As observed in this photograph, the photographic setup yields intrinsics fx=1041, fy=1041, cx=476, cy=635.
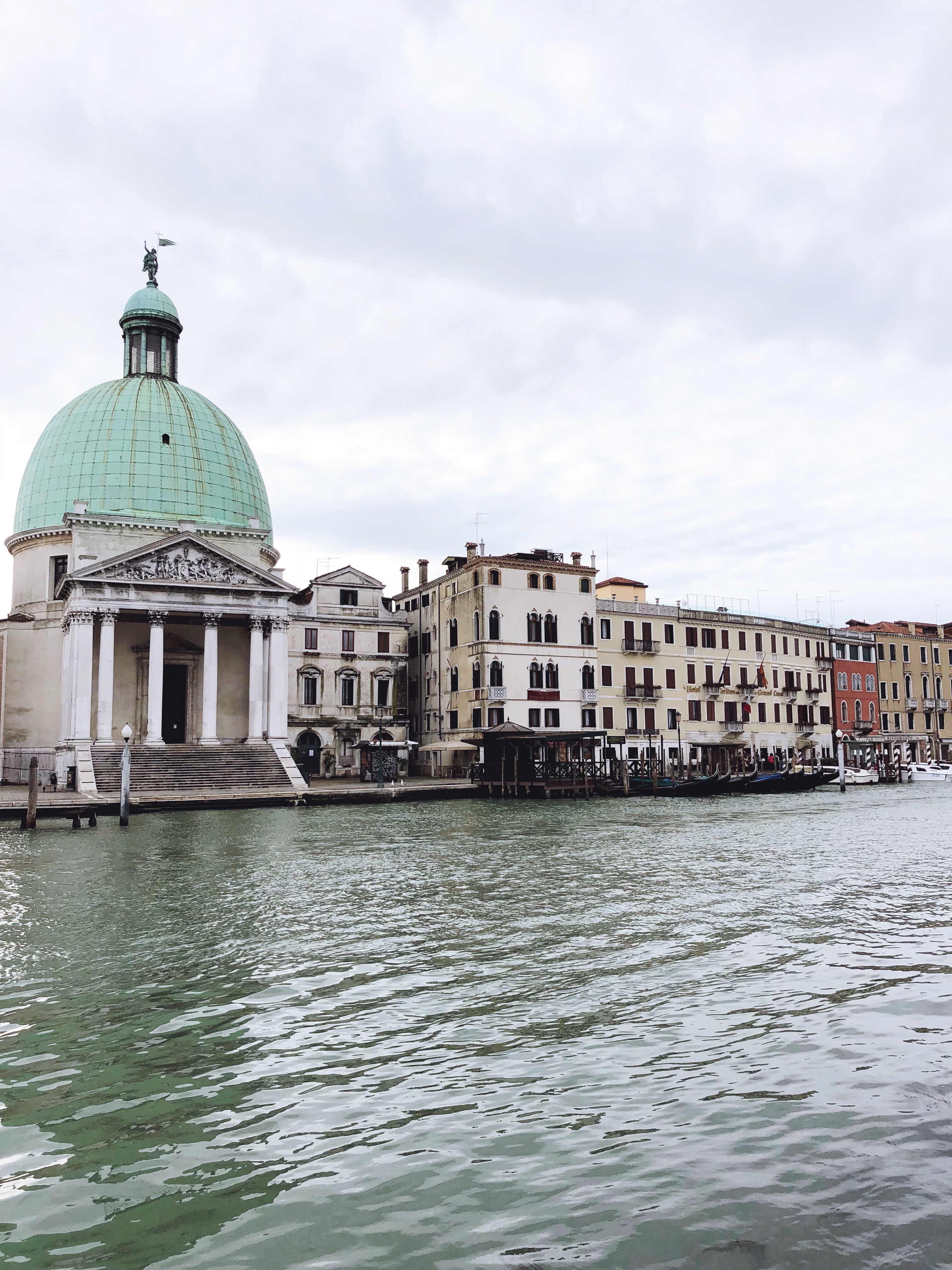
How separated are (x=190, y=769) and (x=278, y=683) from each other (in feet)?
23.2

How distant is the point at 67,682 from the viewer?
4219 centimetres

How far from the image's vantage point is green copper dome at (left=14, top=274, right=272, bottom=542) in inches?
1844

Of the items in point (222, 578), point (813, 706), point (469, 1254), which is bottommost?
point (469, 1254)

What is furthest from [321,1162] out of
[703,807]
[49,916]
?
[703,807]

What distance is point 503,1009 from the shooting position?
28.8 ft

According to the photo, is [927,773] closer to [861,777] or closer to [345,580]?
[861,777]

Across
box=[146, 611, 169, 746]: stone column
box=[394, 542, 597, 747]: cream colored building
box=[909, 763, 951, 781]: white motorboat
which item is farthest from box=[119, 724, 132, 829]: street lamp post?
box=[909, 763, 951, 781]: white motorboat

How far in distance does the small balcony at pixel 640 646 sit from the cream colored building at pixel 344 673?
11909 mm

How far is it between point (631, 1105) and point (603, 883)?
987cm

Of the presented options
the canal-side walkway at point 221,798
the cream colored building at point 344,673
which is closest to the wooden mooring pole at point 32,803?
the canal-side walkway at point 221,798

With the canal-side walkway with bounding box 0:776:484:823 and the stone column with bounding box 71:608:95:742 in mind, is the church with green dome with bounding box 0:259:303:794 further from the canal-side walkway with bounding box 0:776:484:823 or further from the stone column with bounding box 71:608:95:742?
the canal-side walkway with bounding box 0:776:484:823

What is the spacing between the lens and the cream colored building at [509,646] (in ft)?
163

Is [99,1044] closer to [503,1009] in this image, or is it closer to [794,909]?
[503,1009]

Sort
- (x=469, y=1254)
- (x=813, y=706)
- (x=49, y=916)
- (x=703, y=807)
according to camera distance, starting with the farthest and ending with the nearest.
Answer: (x=813, y=706) → (x=703, y=807) → (x=49, y=916) → (x=469, y=1254)
